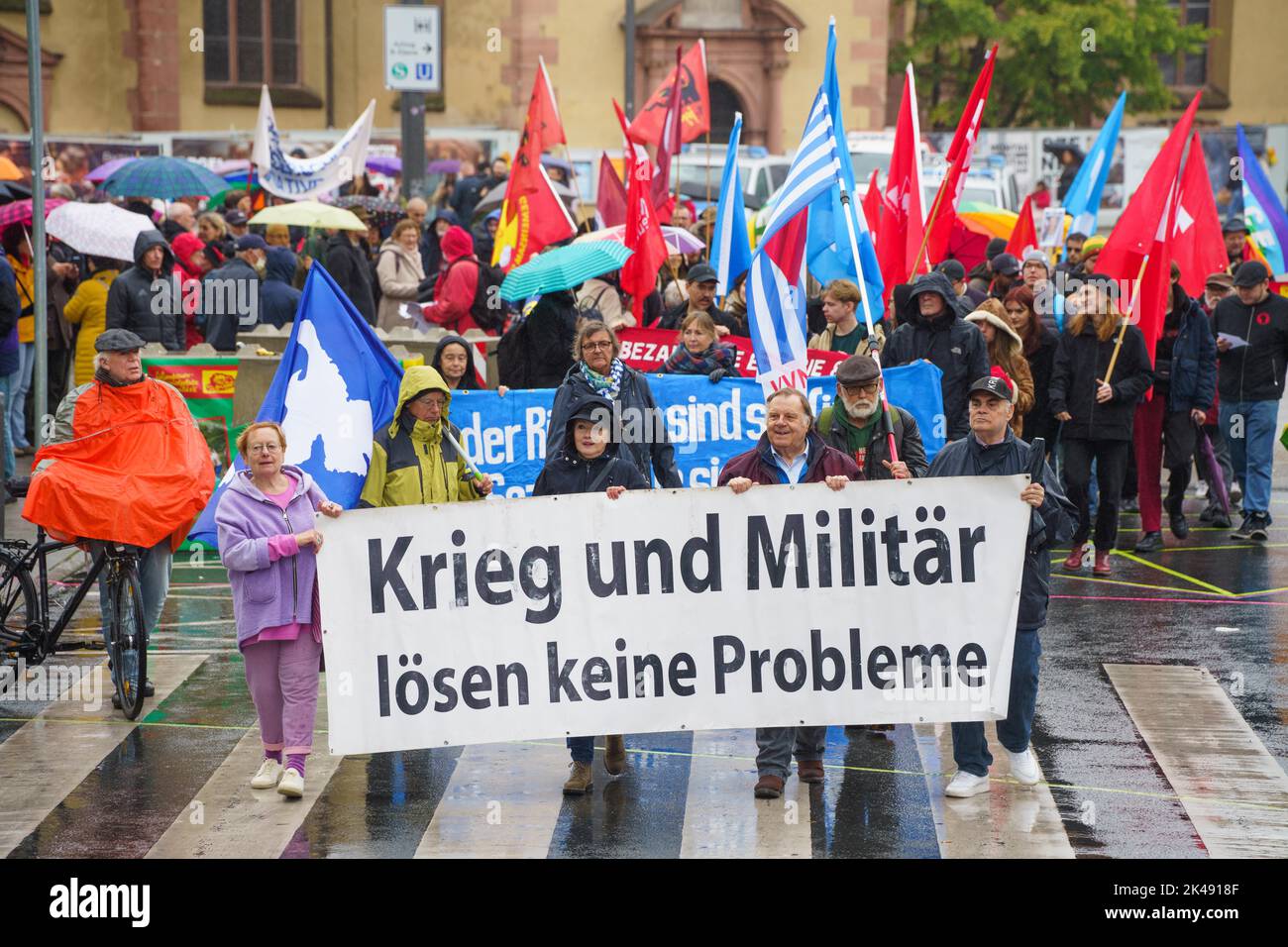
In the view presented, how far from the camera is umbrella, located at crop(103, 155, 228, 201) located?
71.2ft

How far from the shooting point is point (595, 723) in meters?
7.92

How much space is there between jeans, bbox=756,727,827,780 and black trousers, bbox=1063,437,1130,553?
5070 millimetres

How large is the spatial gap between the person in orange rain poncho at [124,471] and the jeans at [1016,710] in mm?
3992

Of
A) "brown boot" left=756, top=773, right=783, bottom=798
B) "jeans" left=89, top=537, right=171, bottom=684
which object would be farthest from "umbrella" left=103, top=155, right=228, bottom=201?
"brown boot" left=756, top=773, right=783, bottom=798

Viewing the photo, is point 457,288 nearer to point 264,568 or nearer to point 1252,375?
point 1252,375

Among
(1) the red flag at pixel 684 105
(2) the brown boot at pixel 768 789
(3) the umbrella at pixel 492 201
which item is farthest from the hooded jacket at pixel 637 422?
(3) the umbrella at pixel 492 201

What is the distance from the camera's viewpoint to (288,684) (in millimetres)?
8062

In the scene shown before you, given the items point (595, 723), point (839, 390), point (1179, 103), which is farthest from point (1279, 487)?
point (1179, 103)

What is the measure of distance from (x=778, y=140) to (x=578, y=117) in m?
4.01

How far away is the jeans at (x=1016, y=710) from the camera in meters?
8.02

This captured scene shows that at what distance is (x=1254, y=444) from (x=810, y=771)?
7.28 meters

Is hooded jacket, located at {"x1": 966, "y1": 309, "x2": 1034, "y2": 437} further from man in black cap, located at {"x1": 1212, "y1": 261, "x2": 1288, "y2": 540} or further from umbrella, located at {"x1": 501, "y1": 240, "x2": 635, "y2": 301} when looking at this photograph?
man in black cap, located at {"x1": 1212, "y1": 261, "x2": 1288, "y2": 540}

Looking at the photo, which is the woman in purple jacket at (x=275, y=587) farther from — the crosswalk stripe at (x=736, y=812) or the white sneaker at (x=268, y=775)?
the crosswalk stripe at (x=736, y=812)

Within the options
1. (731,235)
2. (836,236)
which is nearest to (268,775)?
(836,236)
